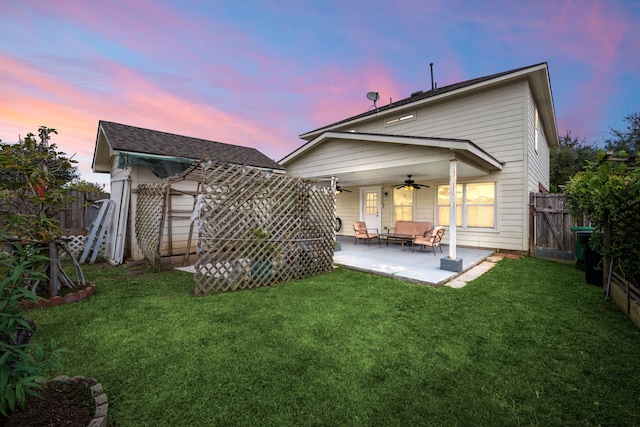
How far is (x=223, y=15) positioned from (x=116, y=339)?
371 inches

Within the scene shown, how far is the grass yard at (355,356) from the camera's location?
1945 millimetres

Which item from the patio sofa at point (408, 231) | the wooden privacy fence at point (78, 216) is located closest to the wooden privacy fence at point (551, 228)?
the patio sofa at point (408, 231)

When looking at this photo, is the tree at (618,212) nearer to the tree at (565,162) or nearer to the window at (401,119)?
the window at (401,119)

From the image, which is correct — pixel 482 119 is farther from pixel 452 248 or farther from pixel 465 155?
pixel 452 248

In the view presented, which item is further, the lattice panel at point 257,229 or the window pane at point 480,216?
the window pane at point 480,216

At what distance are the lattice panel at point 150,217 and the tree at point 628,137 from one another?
30.3 meters

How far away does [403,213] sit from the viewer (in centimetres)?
1139

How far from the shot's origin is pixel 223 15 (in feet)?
27.5

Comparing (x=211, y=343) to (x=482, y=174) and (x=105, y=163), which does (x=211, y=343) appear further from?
(x=105, y=163)

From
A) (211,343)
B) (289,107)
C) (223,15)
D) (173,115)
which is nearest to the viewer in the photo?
(211,343)

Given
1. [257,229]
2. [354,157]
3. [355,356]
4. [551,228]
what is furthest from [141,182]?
[551,228]

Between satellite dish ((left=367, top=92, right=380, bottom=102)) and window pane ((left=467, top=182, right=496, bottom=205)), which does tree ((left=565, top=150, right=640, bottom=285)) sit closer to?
window pane ((left=467, top=182, right=496, bottom=205))

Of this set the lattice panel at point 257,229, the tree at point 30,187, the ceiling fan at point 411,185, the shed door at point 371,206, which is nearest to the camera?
the tree at point 30,187

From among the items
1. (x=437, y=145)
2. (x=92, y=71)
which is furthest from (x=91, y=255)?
(x=437, y=145)
